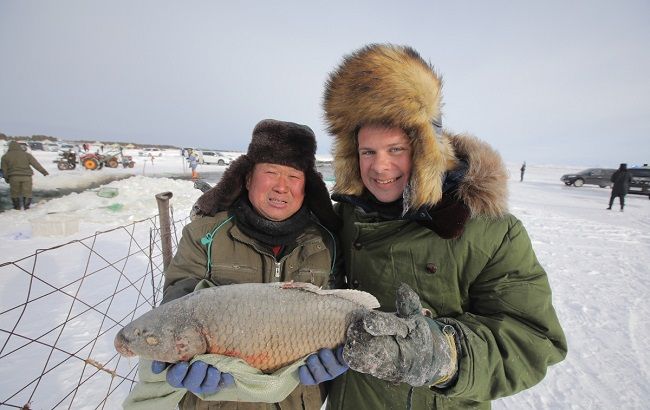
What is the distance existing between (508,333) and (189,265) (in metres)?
1.91

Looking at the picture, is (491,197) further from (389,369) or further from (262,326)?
(262,326)

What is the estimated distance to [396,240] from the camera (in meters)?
1.75

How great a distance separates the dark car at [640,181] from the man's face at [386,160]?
25190 mm

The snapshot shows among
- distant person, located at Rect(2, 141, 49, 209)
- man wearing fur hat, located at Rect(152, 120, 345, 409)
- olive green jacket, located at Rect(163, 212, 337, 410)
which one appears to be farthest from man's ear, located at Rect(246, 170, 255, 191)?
distant person, located at Rect(2, 141, 49, 209)

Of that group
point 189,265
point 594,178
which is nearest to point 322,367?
point 189,265

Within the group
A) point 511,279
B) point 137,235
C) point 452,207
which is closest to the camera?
point 511,279

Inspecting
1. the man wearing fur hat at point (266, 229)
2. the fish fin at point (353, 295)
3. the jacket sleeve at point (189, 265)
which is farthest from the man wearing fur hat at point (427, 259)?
the jacket sleeve at point (189, 265)

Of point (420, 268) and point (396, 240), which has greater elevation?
point (396, 240)

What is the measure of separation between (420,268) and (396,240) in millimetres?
203

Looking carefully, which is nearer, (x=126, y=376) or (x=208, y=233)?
(x=208, y=233)

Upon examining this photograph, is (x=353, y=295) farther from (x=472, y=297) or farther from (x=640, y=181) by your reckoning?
(x=640, y=181)

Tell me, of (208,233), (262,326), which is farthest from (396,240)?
(208,233)

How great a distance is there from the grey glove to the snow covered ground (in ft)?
6.87

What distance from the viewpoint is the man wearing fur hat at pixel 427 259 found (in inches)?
55.0
